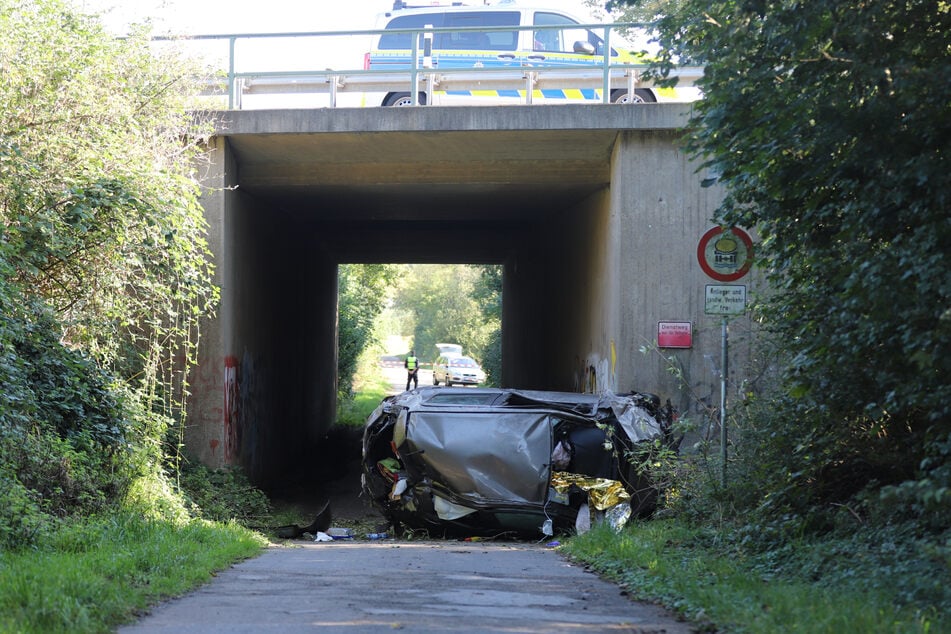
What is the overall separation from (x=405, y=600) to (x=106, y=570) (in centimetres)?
221

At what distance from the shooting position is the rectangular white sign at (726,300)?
9773 millimetres

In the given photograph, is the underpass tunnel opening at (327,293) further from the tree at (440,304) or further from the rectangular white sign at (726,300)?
the tree at (440,304)

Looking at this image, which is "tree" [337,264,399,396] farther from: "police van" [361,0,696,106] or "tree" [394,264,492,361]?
"tree" [394,264,492,361]

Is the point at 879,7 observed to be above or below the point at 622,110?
below

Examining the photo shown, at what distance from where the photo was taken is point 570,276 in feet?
57.0

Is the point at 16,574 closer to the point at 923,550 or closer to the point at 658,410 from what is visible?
the point at 923,550

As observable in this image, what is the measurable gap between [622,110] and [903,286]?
6.94 metres

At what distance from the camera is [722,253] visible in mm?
11297

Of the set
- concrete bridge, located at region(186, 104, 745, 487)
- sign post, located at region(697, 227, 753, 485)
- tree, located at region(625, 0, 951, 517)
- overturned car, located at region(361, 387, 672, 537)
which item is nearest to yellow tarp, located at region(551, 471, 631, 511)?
overturned car, located at region(361, 387, 672, 537)

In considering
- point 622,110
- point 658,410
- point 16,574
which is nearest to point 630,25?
point 622,110

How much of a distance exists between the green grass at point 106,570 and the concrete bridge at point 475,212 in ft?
14.3

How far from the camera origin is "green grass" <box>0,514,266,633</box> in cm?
530

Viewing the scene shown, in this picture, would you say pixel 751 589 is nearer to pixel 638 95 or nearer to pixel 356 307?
pixel 638 95

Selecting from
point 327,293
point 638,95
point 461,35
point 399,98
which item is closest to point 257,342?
point 399,98
